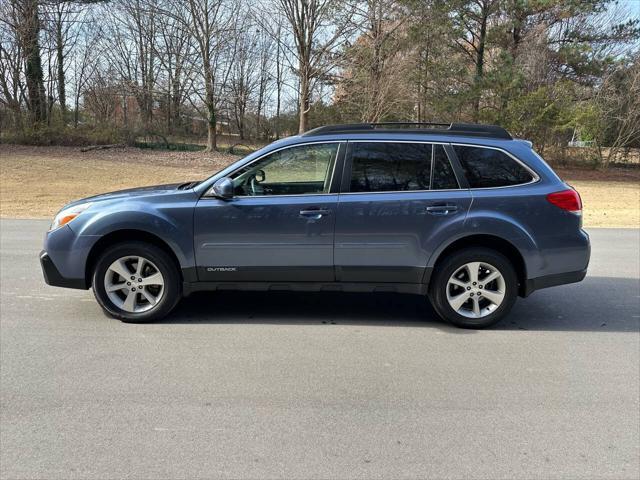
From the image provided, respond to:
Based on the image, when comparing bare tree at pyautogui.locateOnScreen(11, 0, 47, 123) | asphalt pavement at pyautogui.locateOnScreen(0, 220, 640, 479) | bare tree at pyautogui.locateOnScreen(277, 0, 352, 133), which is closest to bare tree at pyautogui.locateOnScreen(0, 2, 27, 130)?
bare tree at pyautogui.locateOnScreen(11, 0, 47, 123)

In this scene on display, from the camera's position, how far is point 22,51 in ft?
81.8

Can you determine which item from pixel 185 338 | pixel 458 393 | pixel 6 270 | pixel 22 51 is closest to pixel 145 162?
Result: pixel 22 51

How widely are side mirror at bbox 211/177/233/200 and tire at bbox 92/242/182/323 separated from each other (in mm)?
761

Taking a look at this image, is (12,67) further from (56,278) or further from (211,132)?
(56,278)

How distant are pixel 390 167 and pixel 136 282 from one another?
2.57 meters

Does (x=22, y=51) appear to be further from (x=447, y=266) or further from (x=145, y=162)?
(x=447, y=266)

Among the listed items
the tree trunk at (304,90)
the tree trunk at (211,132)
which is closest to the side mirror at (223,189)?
the tree trunk at (304,90)

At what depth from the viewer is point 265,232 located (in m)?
4.83

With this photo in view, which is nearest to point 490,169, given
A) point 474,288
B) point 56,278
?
point 474,288

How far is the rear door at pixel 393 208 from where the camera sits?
479 centimetres

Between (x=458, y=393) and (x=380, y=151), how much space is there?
7.47 feet

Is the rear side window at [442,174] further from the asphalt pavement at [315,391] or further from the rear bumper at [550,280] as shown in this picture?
the asphalt pavement at [315,391]

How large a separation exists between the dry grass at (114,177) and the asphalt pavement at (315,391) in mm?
8645

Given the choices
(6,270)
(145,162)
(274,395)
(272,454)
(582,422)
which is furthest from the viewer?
(145,162)
